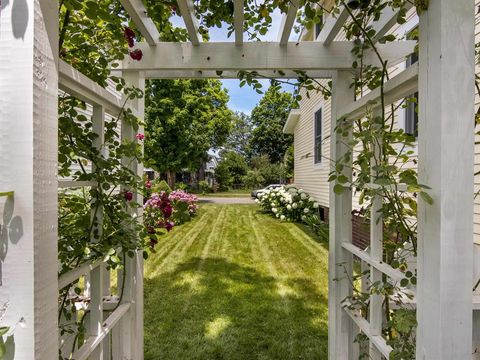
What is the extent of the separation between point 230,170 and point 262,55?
34041 mm

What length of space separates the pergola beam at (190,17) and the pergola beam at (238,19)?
8.8 inches

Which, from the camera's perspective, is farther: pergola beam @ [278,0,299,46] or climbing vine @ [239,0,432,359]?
pergola beam @ [278,0,299,46]

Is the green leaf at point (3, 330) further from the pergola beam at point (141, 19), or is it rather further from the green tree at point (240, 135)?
the green tree at point (240, 135)

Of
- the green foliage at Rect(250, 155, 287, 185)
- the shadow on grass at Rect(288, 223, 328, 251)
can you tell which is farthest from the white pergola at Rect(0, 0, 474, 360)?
the green foliage at Rect(250, 155, 287, 185)

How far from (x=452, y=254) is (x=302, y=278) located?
12.2 feet

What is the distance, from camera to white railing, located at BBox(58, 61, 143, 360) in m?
1.21

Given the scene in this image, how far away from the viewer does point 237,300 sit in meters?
3.62

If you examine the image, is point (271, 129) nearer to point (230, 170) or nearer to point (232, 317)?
point (230, 170)

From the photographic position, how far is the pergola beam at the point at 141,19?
1481 millimetres

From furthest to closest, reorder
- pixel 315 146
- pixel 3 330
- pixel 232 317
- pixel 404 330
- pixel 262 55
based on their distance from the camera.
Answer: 1. pixel 315 146
2. pixel 232 317
3. pixel 262 55
4. pixel 404 330
5. pixel 3 330

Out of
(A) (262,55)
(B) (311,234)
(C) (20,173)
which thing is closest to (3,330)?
(C) (20,173)

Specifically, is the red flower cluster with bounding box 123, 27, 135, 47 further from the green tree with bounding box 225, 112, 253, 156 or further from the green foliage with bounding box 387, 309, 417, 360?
the green tree with bounding box 225, 112, 253, 156

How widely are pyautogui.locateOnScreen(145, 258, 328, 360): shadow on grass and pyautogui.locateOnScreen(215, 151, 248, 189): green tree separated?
2980cm

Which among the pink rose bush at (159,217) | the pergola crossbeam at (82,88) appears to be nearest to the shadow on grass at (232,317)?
the pink rose bush at (159,217)
